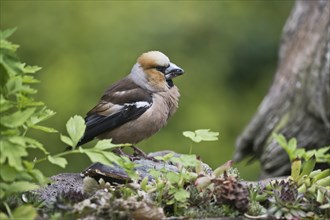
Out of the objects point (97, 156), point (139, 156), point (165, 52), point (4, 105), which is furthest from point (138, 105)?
point (165, 52)

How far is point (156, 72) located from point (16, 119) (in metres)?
3.31

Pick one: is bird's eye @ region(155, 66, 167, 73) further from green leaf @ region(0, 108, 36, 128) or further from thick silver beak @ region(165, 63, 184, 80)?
green leaf @ region(0, 108, 36, 128)

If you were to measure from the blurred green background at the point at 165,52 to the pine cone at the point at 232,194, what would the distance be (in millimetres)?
6391

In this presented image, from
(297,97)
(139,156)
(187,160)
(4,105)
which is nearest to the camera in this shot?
(4,105)

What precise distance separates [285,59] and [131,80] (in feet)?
10.9

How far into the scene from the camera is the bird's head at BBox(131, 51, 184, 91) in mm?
7031

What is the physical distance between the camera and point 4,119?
3.77 m

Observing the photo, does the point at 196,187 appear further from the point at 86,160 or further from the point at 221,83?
the point at 221,83

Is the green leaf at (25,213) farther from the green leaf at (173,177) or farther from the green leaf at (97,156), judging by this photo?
the green leaf at (173,177)

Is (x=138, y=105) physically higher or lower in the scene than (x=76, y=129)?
higher

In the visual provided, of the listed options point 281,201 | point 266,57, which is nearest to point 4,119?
point 281,201

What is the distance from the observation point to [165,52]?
11188mm

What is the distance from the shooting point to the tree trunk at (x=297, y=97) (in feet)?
30.3

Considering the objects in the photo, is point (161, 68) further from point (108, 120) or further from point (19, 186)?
point (19, 186)
